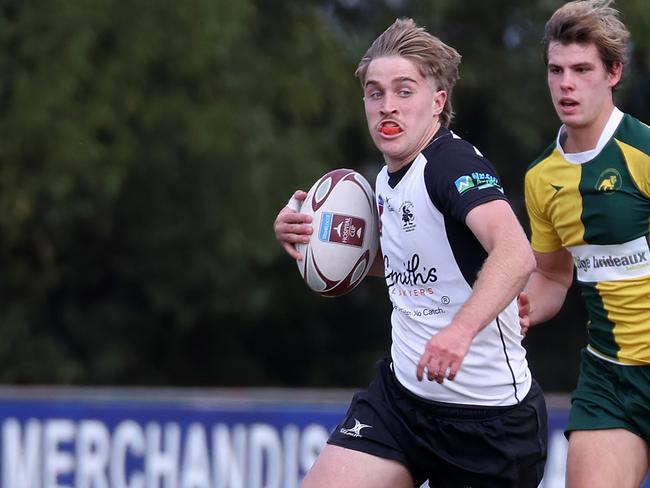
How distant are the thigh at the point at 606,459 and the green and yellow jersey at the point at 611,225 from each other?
299mm

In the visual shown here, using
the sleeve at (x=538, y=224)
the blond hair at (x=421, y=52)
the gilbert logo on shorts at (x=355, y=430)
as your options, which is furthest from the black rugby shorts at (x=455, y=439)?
the blond hair at (x=421, y=52)

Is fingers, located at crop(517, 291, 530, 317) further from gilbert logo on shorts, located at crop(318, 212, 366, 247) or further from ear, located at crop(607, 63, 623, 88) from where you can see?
ear, located at crop(607, 63, 623, 88)

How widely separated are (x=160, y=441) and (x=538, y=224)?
13.2ft

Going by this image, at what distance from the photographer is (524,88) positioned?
16.6 metres

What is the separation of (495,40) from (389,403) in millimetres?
13632

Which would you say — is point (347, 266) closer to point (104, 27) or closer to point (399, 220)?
point (399, 220)

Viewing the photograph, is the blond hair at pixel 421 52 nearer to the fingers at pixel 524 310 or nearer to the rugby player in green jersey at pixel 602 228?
the rugby player in green jersey at pixel 602 228

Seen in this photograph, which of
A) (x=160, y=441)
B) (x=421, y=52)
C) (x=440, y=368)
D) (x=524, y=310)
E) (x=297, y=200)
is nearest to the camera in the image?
(x=440, y=368)

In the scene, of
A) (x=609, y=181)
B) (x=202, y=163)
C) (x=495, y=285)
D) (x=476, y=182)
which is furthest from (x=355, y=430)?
(x=202, y=163)

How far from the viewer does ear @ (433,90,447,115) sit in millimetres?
4422

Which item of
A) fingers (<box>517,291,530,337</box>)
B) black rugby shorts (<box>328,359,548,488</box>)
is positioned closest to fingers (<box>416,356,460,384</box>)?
black rugby shorts (<box>328,359,548,488</box>)

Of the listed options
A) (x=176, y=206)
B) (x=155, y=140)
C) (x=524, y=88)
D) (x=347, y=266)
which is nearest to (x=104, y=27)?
(x=155, y=140)

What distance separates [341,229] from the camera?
15.3 ft

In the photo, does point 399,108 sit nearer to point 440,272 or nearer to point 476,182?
point 476,182
